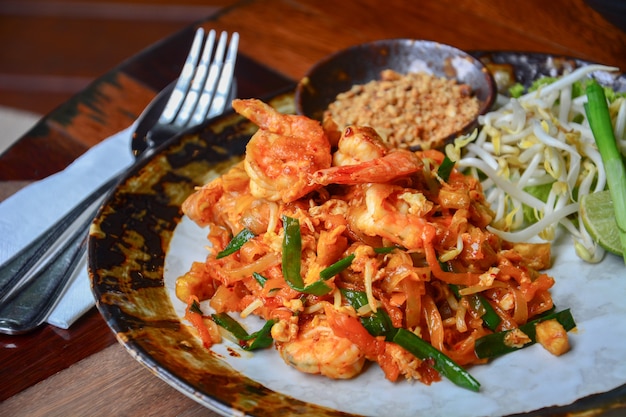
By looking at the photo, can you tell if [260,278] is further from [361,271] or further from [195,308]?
[361,271]

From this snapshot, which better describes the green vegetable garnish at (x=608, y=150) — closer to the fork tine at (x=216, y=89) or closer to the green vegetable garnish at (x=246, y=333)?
the green vegetable garnish at (x=246, y=333)

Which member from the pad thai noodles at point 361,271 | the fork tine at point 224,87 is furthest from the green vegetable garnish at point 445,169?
the fork tine at point 224,87

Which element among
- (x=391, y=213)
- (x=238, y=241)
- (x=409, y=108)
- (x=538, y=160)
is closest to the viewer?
(x=391, y=213)

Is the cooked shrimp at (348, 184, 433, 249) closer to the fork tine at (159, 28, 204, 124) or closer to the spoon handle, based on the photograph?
the spoon handle

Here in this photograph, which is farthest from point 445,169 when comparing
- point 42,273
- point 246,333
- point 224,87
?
point 42,273

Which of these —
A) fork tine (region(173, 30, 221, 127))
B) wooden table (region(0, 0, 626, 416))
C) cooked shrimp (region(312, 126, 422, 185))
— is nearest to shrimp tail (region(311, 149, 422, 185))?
cooked shrimp (region(312, 126, 422, 185))
